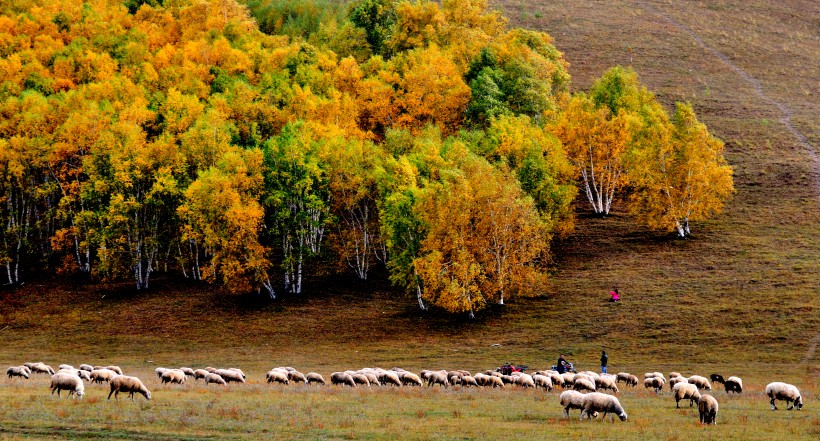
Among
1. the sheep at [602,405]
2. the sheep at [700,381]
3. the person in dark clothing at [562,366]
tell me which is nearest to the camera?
the sheep at [602,405]

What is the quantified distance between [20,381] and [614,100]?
7642cm

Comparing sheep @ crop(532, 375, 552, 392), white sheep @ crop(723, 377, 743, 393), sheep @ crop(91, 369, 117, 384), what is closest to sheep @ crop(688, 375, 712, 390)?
white sheep @ crop(723, 377, 743, 393)

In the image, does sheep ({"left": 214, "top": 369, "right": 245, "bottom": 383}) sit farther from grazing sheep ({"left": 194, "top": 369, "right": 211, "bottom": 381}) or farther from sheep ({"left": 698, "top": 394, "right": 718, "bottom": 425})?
sheep ({"left": 698, "top": 394, "right": 718, "bottom": 425})

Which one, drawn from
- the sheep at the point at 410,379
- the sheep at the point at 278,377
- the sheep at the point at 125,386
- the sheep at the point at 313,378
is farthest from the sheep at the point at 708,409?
the sheep at the point at 278,377

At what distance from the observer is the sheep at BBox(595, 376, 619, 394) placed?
47969 mm

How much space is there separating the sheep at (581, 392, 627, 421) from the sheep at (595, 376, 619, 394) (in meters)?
11.8

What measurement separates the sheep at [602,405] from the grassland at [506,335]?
31.4 inches

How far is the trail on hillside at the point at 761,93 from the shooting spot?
4427 inches

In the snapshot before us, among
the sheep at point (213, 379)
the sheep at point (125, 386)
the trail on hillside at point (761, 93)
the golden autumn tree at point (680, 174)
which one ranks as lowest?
the sheep at point (213, 379)

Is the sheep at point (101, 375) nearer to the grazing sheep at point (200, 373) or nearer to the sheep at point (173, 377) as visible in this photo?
the sheep at point (173, 377)

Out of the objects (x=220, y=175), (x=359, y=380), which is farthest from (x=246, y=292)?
(x=359, y=380)

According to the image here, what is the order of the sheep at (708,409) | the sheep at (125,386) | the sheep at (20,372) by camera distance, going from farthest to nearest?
1. the sheep at (20,372)
2. the sheep at (125,386)
3. the sheep at (708,409)

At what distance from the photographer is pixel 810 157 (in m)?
114

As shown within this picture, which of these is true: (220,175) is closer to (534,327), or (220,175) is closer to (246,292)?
(246,292)
